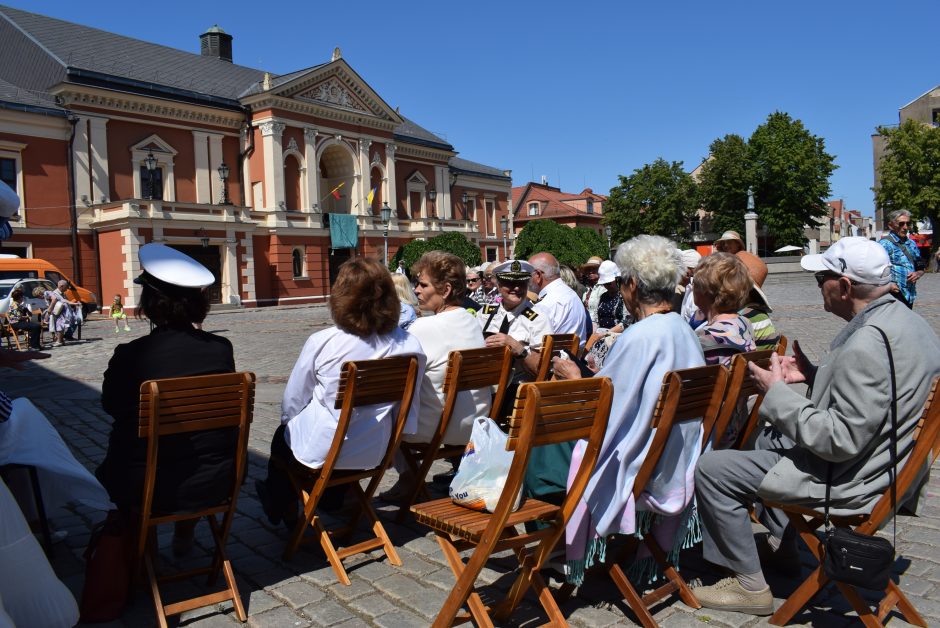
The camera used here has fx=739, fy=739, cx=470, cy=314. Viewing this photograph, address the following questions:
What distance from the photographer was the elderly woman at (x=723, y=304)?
12.7 feet

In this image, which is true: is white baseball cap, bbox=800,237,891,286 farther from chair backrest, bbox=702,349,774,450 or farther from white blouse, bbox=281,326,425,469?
white blouse, bbox=281,326,425,469

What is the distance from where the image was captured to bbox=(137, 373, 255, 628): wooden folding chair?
2975 millimetres

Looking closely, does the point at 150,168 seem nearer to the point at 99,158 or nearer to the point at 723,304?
the point at 99,158

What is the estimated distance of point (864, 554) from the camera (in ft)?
8.72

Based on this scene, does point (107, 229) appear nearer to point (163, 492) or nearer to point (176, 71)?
point (176, 71)

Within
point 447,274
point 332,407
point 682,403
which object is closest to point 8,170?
point 447,274

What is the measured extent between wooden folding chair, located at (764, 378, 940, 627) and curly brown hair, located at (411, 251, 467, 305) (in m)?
2.29

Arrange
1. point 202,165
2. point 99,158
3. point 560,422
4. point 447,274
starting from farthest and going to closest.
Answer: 1. point 202,165
2. point 99,158
3. point 447,274
4. point 560,422

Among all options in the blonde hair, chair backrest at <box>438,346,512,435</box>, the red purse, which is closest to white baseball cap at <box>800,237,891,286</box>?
chair backrest at <box>438,346,512,435</box>

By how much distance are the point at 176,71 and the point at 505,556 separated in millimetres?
36977

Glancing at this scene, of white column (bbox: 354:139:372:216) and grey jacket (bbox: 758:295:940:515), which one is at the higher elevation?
white column (bbox: 354:139:372:216)

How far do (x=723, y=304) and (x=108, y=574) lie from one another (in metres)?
3.38

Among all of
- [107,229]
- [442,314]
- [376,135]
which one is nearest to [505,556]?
[442,314]

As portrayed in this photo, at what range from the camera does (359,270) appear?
3.76 metres
